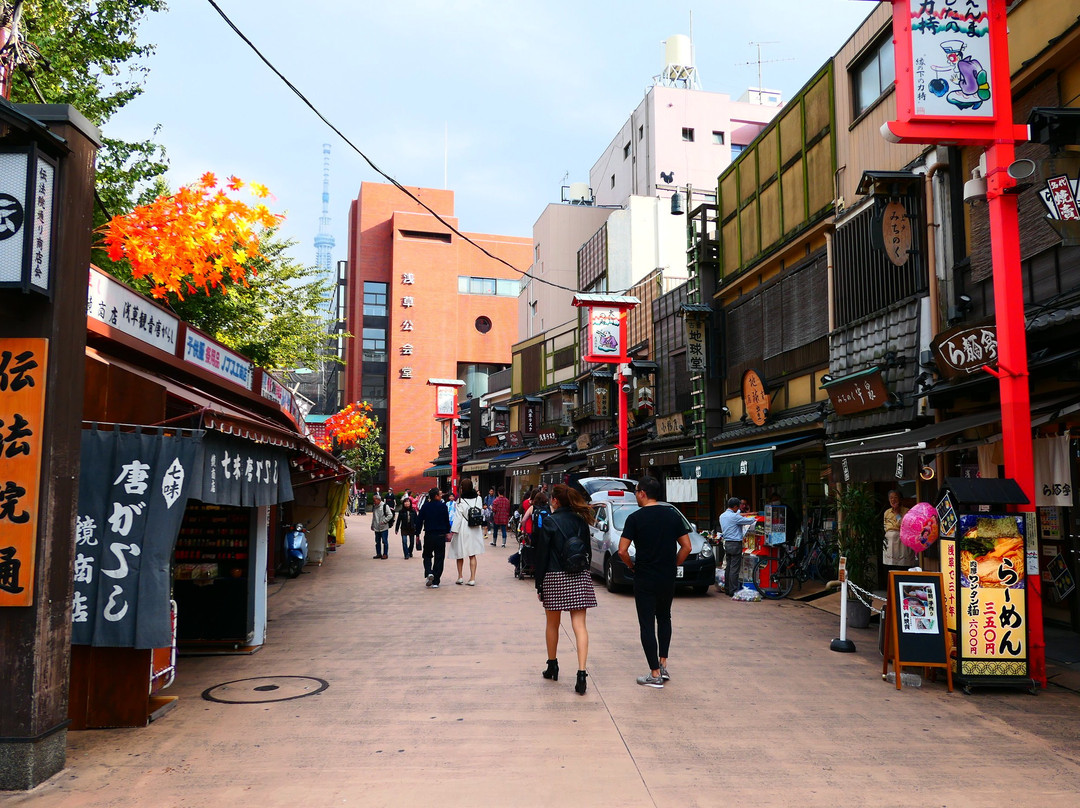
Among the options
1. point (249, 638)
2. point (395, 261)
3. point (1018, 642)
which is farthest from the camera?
point (395, 261)

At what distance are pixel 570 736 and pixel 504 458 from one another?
38.4m

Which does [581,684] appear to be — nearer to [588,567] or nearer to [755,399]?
[588,567]

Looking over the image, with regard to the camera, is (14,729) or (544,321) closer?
(14,729)

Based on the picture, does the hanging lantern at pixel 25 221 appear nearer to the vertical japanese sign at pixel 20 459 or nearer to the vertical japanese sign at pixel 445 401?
the vertical japanese sign at pixel 20 459

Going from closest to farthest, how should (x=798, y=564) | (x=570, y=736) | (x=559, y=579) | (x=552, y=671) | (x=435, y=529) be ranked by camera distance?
1. (x=570, y=736)
2. (x=559, y=579)
3. (x=552, y=671)
4. (x=435, y=529)
5. (x=798, y=564)

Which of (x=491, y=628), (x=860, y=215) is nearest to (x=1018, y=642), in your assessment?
(x=491, y=628)

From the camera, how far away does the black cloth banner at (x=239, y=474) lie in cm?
701

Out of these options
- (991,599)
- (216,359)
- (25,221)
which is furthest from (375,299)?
(25,221)

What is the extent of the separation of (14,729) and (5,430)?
5.78 ft

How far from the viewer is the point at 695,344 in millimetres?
22094

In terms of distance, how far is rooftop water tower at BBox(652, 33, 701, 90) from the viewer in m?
44.0

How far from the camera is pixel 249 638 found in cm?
932

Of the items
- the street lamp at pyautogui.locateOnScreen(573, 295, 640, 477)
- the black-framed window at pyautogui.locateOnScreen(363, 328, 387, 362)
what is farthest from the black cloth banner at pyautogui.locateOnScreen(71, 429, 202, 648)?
the black-framed window at pyautogui.locateOnScreen(363, 328, 387, 362)

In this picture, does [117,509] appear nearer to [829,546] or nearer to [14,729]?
[14,729]
